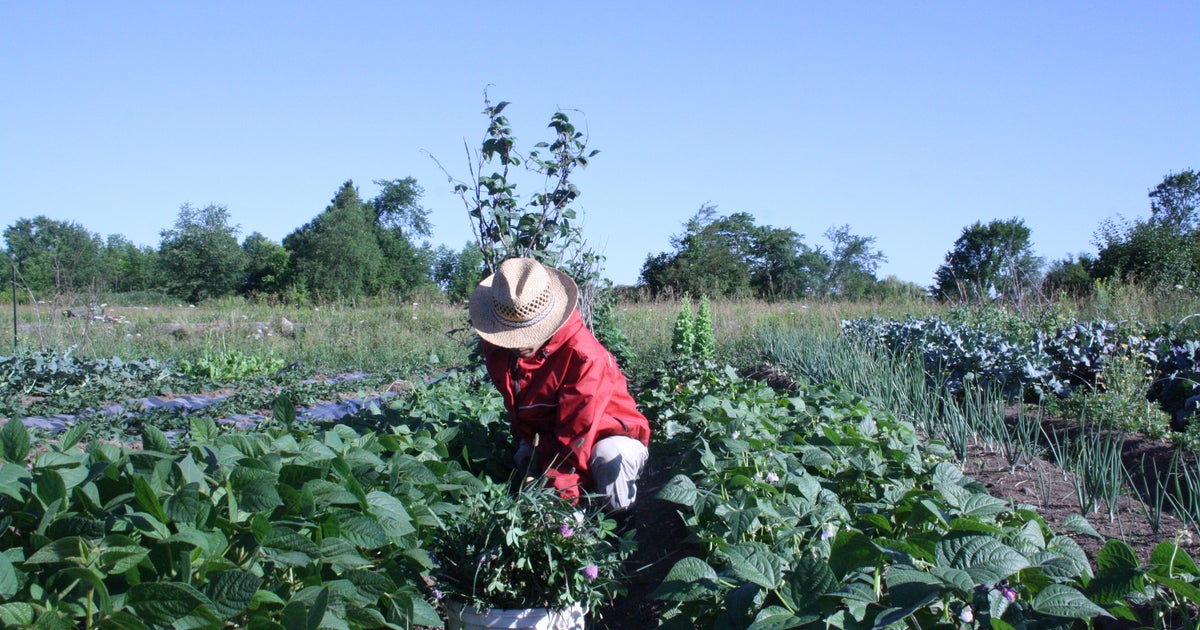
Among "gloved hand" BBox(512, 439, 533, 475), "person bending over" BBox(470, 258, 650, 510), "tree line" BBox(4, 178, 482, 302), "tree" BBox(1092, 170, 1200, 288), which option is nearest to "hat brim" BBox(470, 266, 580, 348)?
"person bending over" BBox(470, 258, 650, 510)

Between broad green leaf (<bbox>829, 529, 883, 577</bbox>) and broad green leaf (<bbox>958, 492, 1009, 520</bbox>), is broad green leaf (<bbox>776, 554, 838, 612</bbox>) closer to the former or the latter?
broad green leaf (<bbox>829, 529, 883, 577</bbox>)

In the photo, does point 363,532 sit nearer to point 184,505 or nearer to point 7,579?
point 184,505

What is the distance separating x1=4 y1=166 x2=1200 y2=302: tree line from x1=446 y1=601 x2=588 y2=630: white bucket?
3689 millimetres

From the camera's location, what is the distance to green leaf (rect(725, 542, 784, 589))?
1.75 metres

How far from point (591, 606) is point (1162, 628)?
1.51 metres

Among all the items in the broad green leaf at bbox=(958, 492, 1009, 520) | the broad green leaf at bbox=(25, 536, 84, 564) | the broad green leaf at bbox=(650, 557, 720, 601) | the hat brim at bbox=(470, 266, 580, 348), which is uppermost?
the hat brim at bbox=(470, 266, 580, 348)

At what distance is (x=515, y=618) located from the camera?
7.77 ft

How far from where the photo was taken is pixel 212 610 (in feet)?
5.32

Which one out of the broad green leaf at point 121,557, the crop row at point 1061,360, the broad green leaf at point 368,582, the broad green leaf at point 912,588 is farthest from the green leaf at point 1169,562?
the crop row at point 1061,360

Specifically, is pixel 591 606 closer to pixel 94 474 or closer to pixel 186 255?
pixel 94 474

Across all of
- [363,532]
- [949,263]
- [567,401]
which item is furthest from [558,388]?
[949,263]

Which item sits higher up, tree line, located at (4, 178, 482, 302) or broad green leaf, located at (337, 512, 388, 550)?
tree line, located at (4, 178, 482, 302)

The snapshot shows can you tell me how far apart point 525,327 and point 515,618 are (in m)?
1.25

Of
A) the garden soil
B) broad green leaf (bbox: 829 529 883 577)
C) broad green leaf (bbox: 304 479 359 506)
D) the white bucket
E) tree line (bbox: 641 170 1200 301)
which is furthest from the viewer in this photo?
tree line (bbox: 641 170 1200 301)
